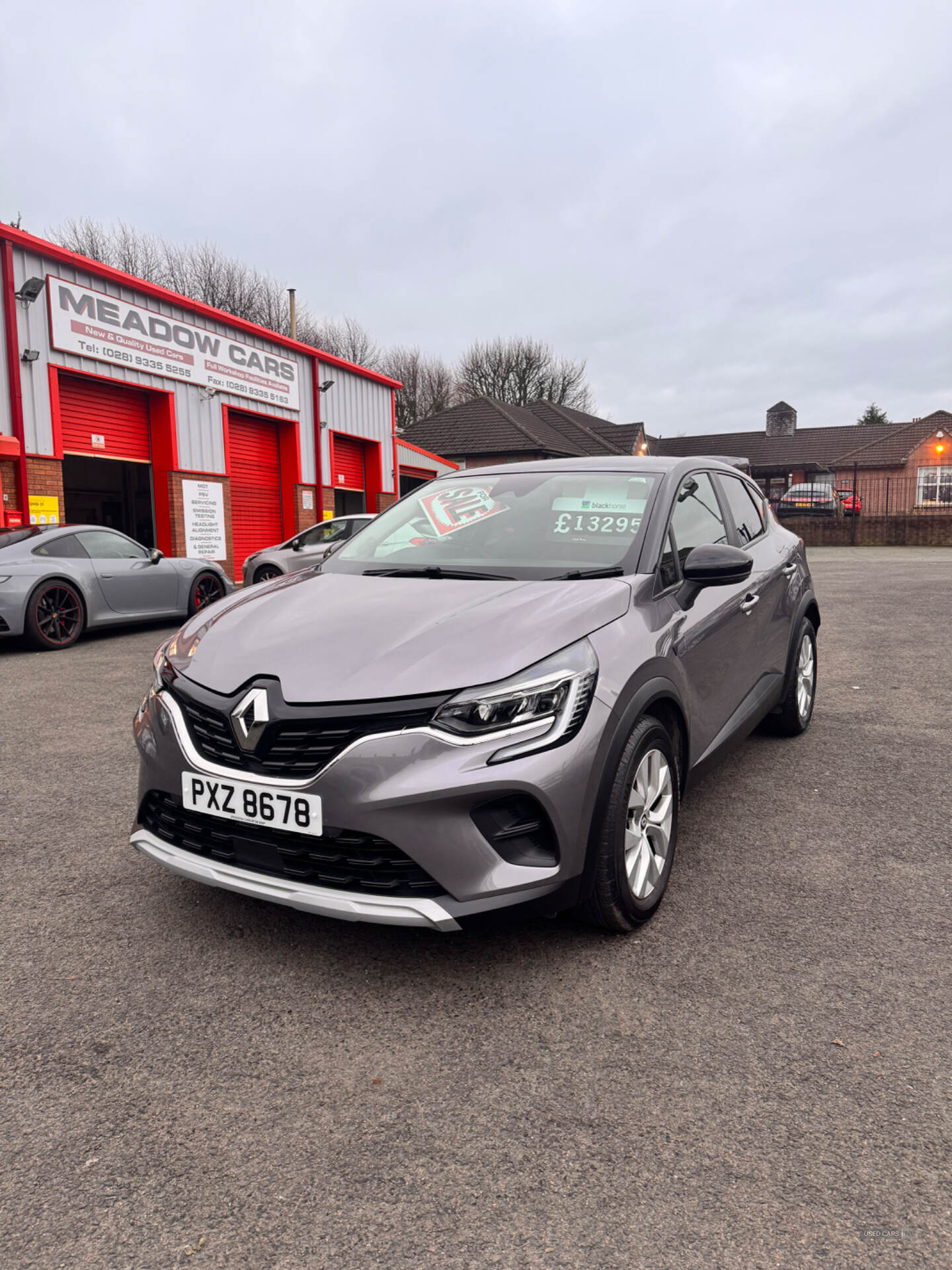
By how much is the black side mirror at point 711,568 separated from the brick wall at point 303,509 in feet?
55.7

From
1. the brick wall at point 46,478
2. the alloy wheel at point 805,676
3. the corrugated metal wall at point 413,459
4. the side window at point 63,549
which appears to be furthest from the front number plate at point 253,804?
the corrugated metal wall at point 413,459

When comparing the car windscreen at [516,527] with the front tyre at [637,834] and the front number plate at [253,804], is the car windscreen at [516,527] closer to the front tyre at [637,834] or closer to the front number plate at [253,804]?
the front tyre at [637,834]

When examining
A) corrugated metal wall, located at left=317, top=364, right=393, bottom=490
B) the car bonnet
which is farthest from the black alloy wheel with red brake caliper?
corrugated metal wall, located at left=317, top=364, right=393, bottom=490

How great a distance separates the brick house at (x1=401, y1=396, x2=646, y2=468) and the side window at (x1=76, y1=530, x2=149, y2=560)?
22.4 m

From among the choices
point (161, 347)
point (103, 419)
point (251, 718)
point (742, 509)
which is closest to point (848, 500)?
point (161, 347)

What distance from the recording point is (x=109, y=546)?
9.27m

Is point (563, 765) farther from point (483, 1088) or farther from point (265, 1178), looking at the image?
point (265, 1178)

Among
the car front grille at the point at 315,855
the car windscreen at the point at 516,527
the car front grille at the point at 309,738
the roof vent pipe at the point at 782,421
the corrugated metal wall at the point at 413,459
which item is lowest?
the car front grille at the point at 315,855

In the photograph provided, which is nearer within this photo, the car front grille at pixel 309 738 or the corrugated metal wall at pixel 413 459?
the car front grille at pixel 309 738

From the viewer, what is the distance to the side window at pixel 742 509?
4.23 metres

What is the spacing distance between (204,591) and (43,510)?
4.05 metres

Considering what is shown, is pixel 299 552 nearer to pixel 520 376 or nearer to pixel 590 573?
pixel 590 573

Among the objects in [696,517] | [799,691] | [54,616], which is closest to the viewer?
[696,517]

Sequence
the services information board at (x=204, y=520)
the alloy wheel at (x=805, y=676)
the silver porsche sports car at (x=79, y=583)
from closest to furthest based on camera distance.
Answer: the alloy wheel at (x=805, y=676)
the silver porsche sports car at (x=79, y=583)
the services information board at (x=204, y=520)
